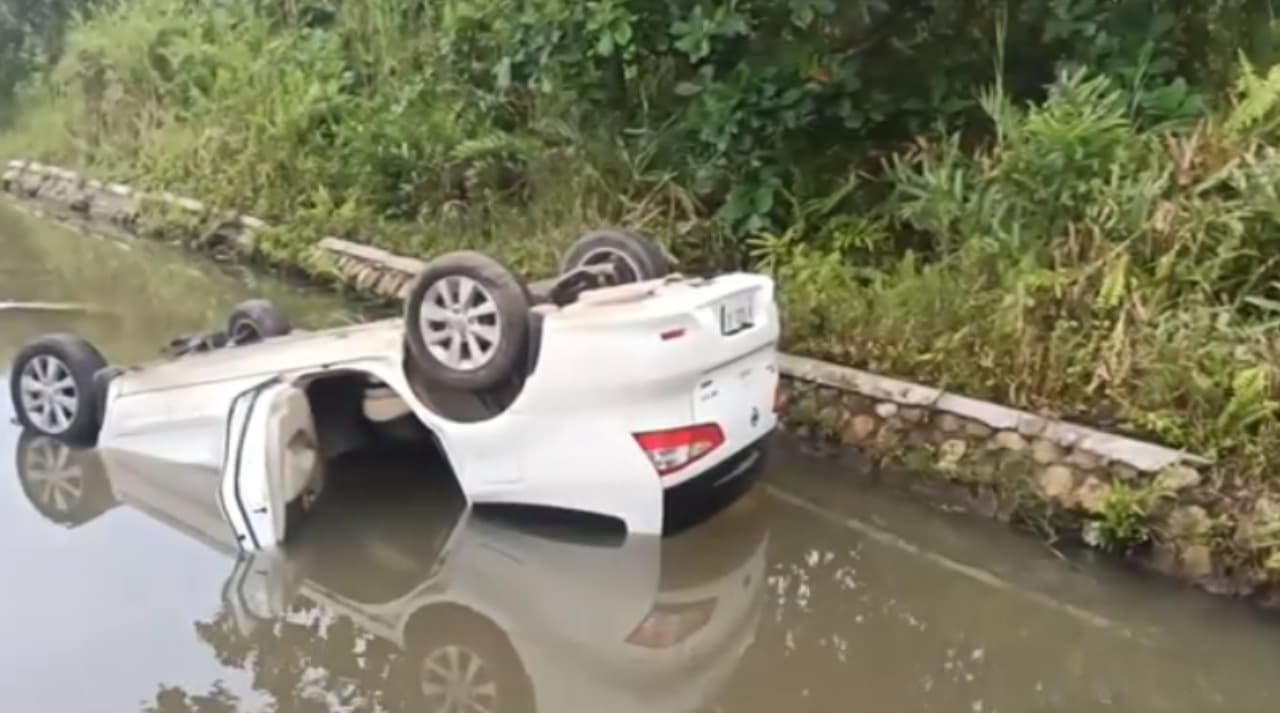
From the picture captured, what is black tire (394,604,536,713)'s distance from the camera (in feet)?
14.9

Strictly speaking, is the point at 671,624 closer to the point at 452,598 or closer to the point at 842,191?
the point at 452,598

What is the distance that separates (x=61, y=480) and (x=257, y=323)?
1.21m

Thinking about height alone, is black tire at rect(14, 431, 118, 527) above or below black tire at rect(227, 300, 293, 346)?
below

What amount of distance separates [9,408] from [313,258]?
3.42 meters

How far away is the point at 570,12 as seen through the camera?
27.1 ft

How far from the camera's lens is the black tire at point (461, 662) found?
4.55m

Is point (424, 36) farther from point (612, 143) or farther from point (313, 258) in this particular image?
point (612, 143)

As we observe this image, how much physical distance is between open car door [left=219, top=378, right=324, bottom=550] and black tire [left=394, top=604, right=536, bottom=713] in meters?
0.85

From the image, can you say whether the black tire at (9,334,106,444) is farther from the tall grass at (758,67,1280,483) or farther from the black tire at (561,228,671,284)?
the tall grass at (758,67,1280,483)

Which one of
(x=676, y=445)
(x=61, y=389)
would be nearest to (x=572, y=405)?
(x=676, y=445)

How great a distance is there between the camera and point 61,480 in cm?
651

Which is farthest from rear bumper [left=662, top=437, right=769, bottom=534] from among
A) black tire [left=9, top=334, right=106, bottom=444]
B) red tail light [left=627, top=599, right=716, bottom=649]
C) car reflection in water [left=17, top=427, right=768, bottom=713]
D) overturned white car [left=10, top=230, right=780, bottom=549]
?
black tire [left=9, top=334, right=106, bottom=444]

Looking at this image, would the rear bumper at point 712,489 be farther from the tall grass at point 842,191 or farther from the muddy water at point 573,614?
the tall grass at point 842,191

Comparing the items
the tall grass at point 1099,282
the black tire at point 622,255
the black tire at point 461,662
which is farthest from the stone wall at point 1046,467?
the black tire at point 461,662
